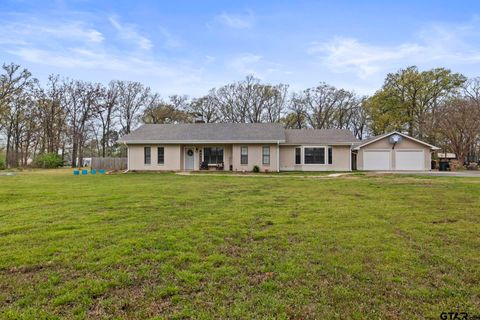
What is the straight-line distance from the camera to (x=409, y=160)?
882 inches

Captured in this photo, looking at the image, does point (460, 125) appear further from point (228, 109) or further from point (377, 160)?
point (228, 109)

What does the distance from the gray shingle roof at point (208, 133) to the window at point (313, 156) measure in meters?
2.60

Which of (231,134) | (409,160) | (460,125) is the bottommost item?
(409,160)

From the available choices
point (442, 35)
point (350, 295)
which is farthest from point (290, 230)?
point (442, 35)

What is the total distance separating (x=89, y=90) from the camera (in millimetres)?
34062

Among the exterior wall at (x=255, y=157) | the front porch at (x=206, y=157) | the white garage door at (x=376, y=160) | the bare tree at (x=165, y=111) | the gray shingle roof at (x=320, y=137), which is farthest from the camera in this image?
the bare tree at (x=165, y=111)

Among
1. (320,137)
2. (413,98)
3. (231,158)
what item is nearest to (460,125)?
(413,98)

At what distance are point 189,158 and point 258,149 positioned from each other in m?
5.42

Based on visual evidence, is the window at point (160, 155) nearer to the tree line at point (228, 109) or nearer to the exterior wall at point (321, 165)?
the tree line at point (228, 109)

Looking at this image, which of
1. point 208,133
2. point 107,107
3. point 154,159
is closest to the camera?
point 154,159

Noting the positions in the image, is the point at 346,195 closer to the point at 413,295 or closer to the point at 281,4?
the point at 413,295

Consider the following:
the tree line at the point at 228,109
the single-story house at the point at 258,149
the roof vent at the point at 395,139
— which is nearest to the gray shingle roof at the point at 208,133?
the single-story house at the point at 258,149

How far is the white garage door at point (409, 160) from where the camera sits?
2233 cm

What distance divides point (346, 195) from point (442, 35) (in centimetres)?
1398
